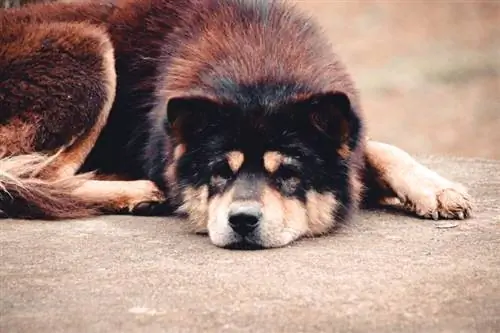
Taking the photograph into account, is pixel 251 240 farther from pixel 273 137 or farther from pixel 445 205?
pixel 445 205

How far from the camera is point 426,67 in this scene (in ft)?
49.0

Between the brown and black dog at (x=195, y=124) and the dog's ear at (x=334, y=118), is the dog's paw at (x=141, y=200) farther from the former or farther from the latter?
the dog's ear at (x=334, y=118)

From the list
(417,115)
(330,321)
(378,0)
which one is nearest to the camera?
(330,321)

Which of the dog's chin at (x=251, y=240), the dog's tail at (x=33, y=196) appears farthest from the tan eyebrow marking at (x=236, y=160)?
the dog's tail at (x=33, y=196)

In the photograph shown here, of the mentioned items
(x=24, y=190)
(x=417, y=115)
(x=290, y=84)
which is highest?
(x=290, y=84)

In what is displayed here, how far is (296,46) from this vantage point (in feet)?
17.7

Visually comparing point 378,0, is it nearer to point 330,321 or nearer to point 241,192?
point 241,192

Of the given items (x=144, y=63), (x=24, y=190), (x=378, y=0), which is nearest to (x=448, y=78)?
(x=378, y=0)

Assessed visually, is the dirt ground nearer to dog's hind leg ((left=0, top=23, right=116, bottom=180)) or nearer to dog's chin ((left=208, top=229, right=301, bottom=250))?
dog's hind leg ((left=0, top=23, right=116, bottom=180))

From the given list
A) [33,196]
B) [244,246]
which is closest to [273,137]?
[244,246]

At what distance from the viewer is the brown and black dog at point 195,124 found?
190 inches

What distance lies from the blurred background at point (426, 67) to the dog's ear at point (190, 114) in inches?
266

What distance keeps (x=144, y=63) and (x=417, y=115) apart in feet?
26.0

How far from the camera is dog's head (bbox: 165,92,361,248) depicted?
15.4ft
